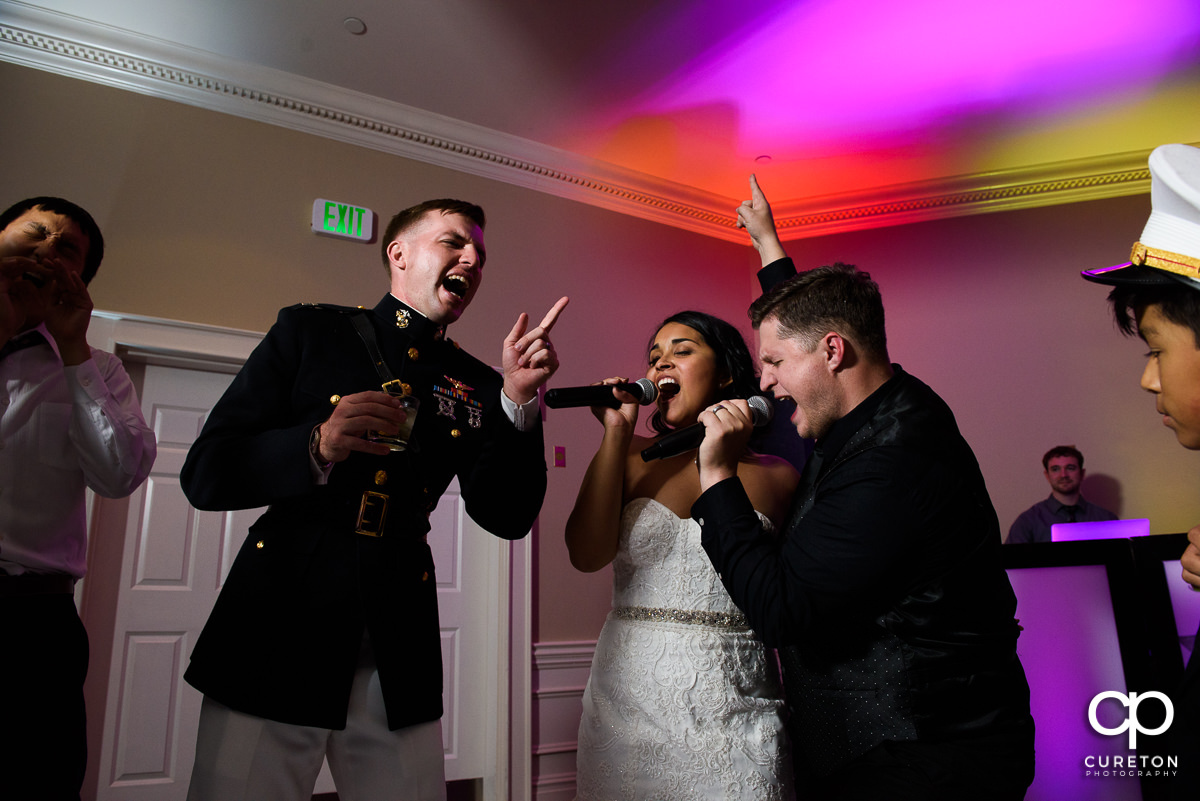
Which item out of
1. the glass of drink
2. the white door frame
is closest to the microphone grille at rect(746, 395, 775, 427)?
the glass of drink

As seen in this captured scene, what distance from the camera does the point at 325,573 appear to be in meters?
1.40

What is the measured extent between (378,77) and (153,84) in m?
1.07

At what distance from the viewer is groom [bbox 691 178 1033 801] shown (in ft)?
4.31

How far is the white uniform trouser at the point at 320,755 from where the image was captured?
1.28 m

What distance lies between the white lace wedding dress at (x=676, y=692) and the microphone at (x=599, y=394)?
262 millimetres

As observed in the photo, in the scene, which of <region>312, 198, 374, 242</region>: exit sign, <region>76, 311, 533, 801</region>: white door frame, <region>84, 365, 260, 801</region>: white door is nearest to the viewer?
<region>84, 365, 260, 801</region>: white door

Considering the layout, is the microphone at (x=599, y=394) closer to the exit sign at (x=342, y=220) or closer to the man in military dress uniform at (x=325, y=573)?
the man in military dress uniform at (x=325, y=573)

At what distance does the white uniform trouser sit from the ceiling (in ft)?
11.2

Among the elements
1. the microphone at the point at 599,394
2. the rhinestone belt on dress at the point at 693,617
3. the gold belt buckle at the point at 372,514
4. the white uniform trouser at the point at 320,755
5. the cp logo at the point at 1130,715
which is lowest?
the cp logo at the point at 1130,715

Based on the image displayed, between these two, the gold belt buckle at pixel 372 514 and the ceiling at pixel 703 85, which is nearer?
the gold belt buckle at pixel 372 514

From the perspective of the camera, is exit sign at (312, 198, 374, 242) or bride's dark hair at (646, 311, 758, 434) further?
exit sign at (312, 198, 374, 242)

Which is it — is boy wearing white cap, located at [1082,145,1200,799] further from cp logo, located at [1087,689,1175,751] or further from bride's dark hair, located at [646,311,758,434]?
cp logo, located at [1087,689,1175,751]

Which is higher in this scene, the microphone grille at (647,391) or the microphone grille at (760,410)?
the microphone grille at (647,391)

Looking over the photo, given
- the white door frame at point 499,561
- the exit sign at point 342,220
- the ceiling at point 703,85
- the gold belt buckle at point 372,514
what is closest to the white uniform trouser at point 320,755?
the gold belt buckle at point 372,514
